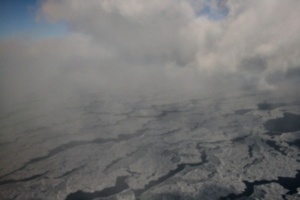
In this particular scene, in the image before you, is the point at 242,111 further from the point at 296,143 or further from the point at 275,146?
the point at 275,146

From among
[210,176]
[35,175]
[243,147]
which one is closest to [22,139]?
[35,175]

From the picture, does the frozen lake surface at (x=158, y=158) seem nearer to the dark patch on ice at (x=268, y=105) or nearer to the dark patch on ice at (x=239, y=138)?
the dark patch on ice at (x=239, y=138)

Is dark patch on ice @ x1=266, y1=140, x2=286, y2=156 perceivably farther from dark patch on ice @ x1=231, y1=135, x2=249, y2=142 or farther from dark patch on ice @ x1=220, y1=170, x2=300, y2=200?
dark patch on ice @ x1=220, y1=170, x2=300, y2=200

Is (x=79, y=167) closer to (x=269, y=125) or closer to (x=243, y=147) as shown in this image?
(x=243, y=147)

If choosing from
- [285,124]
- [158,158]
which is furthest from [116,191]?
[285,124]

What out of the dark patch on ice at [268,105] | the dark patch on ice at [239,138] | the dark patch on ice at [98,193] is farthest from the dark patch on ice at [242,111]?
the dark patch on ice at [98,193]
